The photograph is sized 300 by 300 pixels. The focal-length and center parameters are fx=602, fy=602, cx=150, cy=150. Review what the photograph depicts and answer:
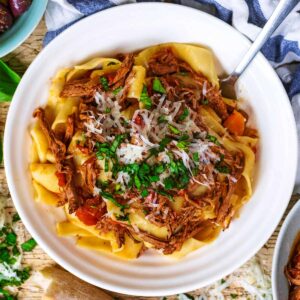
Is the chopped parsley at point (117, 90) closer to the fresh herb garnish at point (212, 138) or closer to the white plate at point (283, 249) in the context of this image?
the fresh herb garnish at point (212, 138)

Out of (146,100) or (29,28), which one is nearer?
(146,100)

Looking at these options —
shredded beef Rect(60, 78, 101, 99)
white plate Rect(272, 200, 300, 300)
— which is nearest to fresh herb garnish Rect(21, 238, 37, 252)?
shredded beef Rect(60, 78, 101, 99)

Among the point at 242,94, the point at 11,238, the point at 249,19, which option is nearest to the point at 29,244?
the point at 11,238

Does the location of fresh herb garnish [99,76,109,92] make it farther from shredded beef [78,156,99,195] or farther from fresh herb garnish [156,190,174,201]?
fresh herb garnish [156,190,174,201]

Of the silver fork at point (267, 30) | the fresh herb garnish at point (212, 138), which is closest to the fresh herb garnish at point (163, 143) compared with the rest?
the fresh herb garnish at point (212, 138)

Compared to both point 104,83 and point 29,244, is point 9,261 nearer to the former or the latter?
point 29,244

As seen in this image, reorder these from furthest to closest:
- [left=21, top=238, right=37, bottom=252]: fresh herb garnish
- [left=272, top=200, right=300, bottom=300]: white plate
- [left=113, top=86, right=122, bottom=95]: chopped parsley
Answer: [left=21, top=238, right=37, bottom=252]: fresh herb garnish, [left=272, top=200, right=300, bottom=300]: white plate, [left=113, top=86, right=122, bottom=95]: chopped parsley
